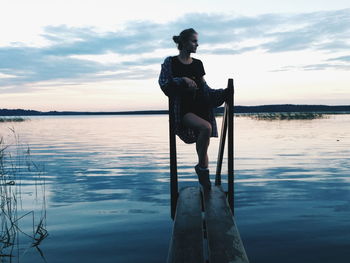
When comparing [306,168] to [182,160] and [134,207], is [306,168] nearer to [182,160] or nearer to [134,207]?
[182,160]

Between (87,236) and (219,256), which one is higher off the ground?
(219,256)

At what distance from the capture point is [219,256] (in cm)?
386

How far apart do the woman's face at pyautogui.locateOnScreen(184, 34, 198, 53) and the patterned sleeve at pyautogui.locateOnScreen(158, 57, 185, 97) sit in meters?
0.45

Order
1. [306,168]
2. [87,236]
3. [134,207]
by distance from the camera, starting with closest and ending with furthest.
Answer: [87,236]
[134,207]
[306,168]

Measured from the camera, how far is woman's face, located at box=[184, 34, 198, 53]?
20.8 feet

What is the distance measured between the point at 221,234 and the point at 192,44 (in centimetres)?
318

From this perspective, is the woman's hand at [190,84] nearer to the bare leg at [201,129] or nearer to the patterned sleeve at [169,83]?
the patterned sleeve at [169,83]

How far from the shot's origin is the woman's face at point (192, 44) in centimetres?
634

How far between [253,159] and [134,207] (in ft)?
31.7

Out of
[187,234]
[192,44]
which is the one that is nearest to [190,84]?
[192,44]

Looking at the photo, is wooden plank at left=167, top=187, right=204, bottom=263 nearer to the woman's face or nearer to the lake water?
the lake water

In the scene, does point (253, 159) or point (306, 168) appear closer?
point (306, 168)

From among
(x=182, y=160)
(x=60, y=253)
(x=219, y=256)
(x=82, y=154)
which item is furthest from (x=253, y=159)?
(x=219, y=256)

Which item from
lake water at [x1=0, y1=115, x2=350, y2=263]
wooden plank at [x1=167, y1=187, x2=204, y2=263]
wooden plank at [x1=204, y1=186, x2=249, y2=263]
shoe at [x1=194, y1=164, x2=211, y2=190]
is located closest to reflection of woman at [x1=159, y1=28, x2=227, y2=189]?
shoe at [x1=194, y1=164, x2=211, y2=190]
